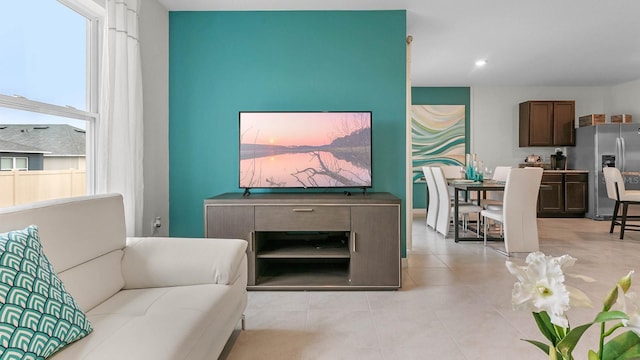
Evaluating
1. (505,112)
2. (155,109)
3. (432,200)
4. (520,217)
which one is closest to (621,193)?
(520,217)

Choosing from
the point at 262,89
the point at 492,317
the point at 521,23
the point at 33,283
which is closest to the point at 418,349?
the point at 492,317

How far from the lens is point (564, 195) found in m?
A: 6.88

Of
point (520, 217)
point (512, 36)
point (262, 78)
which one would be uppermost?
point (512, 36)

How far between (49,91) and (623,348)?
2891 mm

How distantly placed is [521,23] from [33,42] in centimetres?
441

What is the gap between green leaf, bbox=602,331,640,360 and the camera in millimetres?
666

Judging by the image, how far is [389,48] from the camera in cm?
357

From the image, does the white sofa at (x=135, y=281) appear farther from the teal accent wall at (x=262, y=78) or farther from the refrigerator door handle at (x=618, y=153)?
the refrigerator door handle at (x=618, y=153)

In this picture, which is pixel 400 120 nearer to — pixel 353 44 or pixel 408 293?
pixel 353 44

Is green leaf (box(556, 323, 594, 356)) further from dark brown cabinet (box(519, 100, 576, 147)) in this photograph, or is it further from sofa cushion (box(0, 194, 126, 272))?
dark brown cabinet (box(519, 100, 576, 147))

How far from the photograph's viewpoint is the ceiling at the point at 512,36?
3494mm

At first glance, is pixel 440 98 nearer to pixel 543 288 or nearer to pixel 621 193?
pixel 621 193

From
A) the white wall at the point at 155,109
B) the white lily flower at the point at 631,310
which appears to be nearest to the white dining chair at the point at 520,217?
the white wall at the point at 155,109

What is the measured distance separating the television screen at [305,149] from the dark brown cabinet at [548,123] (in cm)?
509
